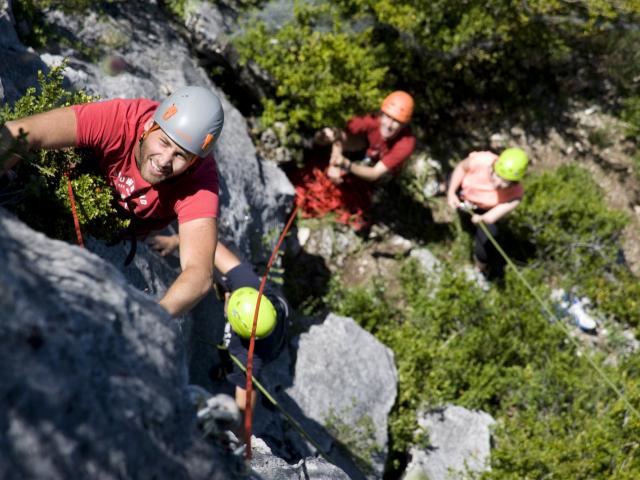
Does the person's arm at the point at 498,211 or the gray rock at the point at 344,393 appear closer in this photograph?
the gray rock at the point at 344,393

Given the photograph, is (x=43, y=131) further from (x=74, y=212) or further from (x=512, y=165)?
(x=512, y=165)

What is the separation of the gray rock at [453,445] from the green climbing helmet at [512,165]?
8.40 ft

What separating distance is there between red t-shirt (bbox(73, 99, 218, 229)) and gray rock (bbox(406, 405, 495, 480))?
3.60 meters

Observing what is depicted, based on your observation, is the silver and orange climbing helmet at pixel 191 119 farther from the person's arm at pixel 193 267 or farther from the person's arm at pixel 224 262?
the person's arm at pixel 224 262

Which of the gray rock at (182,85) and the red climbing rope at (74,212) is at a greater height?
the red climbing rope at (74,212)

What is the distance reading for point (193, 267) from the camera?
2908 millimetres

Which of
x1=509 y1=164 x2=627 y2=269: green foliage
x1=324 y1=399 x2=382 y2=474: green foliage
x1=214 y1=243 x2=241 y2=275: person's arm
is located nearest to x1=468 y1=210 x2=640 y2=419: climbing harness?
x1=509 y1=164 x2=627 y2=269: green foliage

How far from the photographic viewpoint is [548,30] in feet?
24.7

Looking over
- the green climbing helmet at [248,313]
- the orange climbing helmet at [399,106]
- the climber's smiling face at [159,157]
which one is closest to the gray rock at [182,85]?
the green climbing helmet at [248,313]

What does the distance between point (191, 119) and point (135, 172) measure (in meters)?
0.45

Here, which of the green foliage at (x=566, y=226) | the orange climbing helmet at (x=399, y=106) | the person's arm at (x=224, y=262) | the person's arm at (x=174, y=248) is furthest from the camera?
the green foliage at (x=566, y=226)

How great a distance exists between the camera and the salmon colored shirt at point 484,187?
6.58m

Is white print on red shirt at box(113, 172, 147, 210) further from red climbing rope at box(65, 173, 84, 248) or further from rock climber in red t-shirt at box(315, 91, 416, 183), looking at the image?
rock climber in red t-shirt at box(315, 91, 416, 183)

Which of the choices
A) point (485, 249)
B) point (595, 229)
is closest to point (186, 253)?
point (485, 249)
